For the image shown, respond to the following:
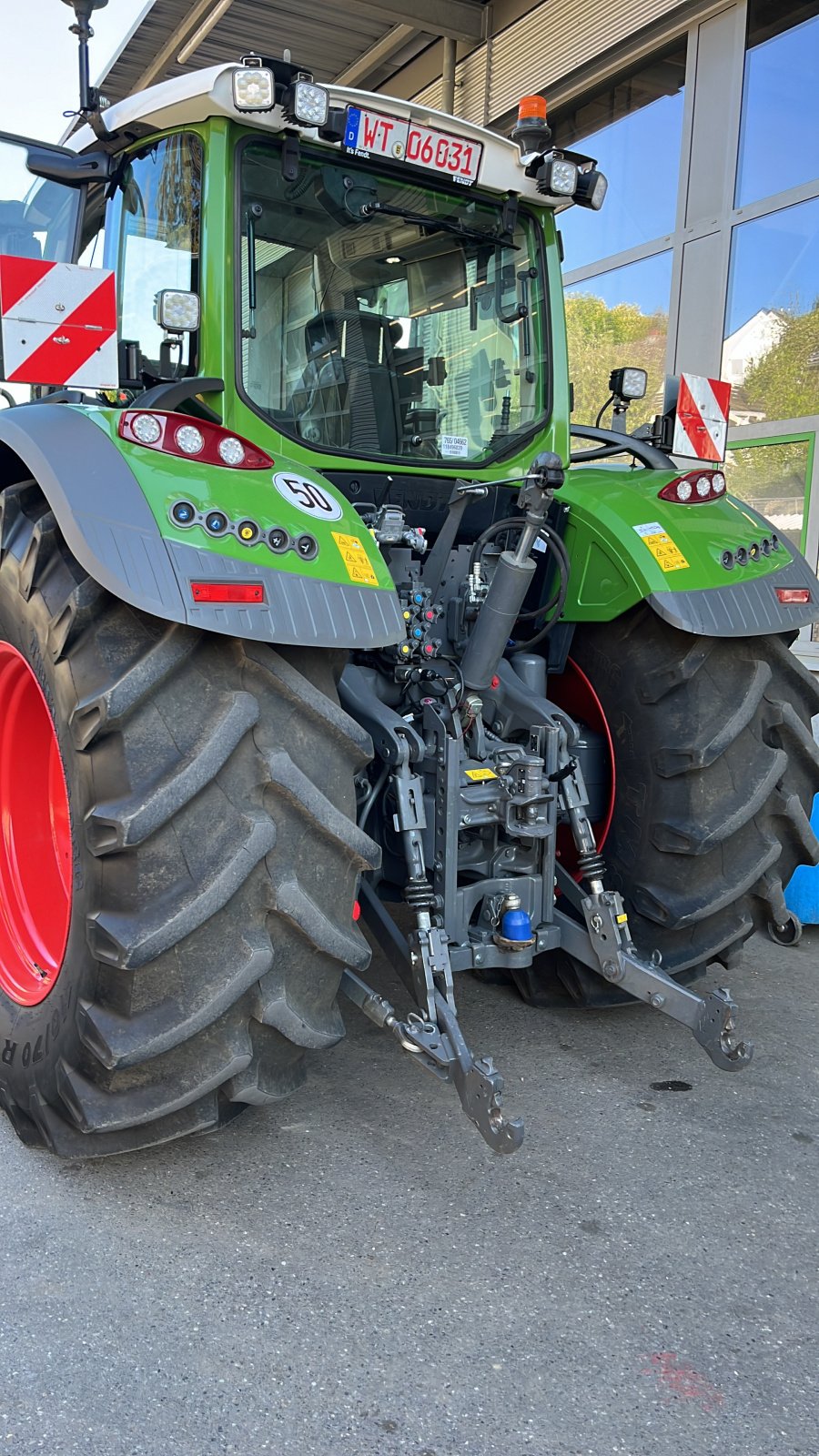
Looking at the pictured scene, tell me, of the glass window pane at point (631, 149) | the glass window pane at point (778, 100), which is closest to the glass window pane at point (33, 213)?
the glass window pane at point (778, 100)

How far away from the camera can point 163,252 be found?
9.15 ft

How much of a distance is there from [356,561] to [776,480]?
18.3 feet

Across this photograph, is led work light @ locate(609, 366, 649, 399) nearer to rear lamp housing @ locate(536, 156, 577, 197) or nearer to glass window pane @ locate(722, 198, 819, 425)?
rear lamp housing @ locate(536, 156, 577, 197)

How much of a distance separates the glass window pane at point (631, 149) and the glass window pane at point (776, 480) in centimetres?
188

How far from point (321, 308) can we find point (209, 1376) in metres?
2.42

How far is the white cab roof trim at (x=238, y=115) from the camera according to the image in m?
2.53

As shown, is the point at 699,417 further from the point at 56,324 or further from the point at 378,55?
the point at 378,55

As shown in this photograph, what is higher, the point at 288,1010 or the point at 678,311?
the point at 678,311

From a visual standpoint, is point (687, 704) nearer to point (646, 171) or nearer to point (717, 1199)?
point (717, 1199)

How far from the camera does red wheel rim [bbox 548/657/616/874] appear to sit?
3.12 meters

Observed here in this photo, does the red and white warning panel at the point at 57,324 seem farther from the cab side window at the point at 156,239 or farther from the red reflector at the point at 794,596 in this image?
the red reflector at the point at 794,596

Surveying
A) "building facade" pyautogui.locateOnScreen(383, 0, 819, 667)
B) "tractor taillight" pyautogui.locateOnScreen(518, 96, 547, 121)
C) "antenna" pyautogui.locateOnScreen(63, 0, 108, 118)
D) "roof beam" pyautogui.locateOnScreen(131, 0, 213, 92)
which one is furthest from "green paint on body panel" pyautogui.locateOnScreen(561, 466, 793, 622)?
"roof beam" pyautogui.locateOnScreen(131, 0, 213, 92)

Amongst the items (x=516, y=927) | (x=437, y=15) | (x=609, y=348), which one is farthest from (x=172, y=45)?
(x=516, y=927)

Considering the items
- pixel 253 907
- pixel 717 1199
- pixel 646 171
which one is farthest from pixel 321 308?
pixel 646 171
